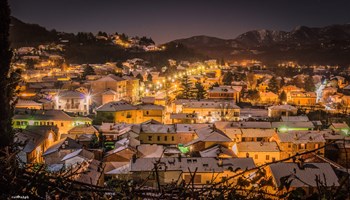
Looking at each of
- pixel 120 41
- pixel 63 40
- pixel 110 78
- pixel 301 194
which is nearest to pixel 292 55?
pixel 120 41

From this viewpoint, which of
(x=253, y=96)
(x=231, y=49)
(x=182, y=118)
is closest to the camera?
(x=182, y=118)

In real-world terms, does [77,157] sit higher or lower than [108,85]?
lower

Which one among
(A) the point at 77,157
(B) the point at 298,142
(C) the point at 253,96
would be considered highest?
(C) the point at 253,96

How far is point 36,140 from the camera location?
53.3 ft

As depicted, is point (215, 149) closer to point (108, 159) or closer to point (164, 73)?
point (108, 159)

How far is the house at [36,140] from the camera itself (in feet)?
47.4

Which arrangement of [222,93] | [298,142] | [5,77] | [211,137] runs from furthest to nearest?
[222,93], [298,142], [211,137], [5,77]

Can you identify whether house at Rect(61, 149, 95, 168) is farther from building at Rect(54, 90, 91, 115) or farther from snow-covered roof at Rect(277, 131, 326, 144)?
building at Rect(54, 90, 91, 115)

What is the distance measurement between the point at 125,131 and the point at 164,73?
2793cm

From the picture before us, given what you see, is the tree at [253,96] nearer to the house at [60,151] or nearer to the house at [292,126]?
the house at [292,126]

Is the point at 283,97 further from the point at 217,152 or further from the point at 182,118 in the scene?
the point at 217,152

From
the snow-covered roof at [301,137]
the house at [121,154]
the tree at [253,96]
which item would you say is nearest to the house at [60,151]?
the house at [121,154]

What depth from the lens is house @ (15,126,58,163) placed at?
1444 centimetres

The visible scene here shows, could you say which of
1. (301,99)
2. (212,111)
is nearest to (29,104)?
(212,111)
